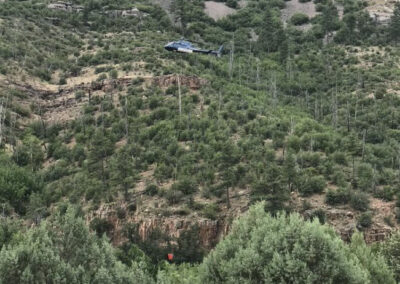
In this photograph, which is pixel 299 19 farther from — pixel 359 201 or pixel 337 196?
pixel 359 201

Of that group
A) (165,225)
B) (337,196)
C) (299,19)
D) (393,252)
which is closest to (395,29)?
(299,19)

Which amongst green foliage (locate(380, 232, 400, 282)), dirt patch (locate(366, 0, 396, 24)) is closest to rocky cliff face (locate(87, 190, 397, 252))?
green foliage (locate(380, 232, 400, 282))

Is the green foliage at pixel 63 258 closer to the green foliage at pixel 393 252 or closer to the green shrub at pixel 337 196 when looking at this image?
the green foliage at pixel 393 252

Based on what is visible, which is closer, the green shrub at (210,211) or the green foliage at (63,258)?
the green foliage at (63,258)

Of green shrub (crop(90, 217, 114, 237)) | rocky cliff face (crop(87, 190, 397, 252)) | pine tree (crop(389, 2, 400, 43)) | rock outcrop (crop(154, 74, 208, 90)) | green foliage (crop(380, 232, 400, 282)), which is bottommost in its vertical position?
green shrub (crop(90, 217, 114, 237))

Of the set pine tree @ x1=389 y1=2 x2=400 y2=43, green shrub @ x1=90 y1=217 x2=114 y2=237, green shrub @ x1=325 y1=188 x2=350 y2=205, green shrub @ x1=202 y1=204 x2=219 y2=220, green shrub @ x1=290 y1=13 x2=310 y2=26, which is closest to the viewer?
green shrub @ x1=325 y1=188 x2=350 y2=205

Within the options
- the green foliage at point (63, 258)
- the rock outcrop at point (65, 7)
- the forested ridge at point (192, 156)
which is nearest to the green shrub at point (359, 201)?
A: the forested ridge at point (192, 156)

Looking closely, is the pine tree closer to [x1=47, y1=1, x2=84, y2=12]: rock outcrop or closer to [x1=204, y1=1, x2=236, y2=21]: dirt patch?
[x1=204, y1=1, x2=236, y2=21]: dirt patch
